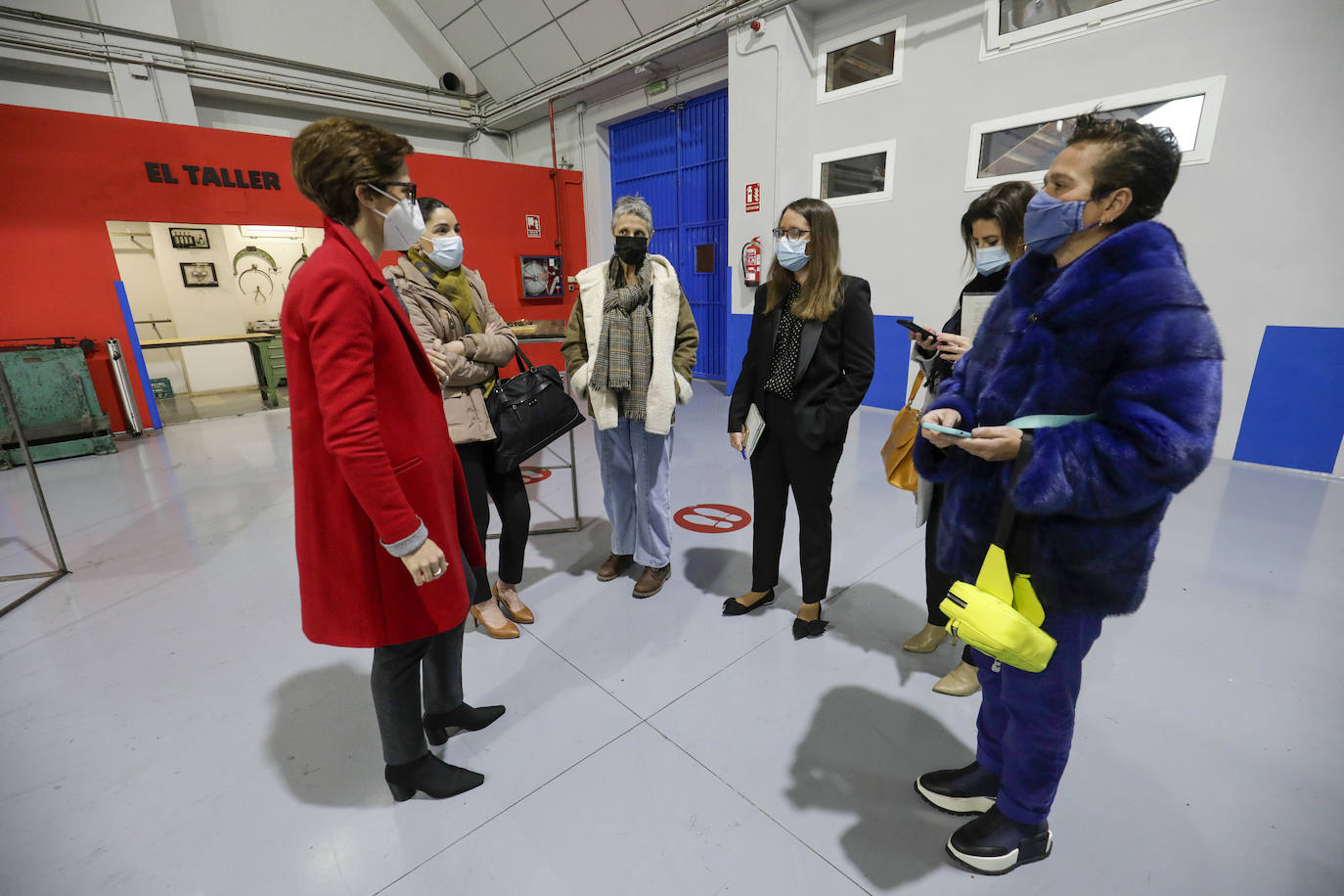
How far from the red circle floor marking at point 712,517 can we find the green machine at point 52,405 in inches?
218

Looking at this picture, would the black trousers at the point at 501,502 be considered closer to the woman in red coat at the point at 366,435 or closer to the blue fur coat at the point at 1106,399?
the woman in red coat at the point at 366,435

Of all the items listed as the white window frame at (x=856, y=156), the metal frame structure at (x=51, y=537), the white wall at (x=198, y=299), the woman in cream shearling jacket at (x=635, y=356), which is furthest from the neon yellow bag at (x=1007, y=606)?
the white wall at (x=198, y=299)

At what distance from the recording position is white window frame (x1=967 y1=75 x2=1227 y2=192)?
3955mm

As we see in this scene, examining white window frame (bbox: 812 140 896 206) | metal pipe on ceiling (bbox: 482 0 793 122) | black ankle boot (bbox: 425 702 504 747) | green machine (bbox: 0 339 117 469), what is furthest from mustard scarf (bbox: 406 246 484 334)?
metal pipe on ceiling (bbox: 482 0 793 122)

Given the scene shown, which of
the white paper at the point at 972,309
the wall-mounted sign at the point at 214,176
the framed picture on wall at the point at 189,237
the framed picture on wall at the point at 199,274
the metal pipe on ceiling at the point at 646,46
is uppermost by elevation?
the metal pipe on ceiling at the point at 646,46

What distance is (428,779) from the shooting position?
5.31 feet

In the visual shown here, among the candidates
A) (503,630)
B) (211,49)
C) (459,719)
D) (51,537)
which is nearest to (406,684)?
(459,719)

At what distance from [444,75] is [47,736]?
1011cm

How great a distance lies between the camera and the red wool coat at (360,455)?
1.15m

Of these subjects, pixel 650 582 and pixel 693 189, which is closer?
pixel 650 582

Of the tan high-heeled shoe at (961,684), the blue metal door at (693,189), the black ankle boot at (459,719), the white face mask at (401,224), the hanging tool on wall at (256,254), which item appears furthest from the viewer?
the hanging tool on wall at (256,254)

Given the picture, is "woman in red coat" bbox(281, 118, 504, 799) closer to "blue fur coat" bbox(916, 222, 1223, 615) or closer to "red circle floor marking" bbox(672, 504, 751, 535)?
"blue fur coat" bbox(916, 222, 1223, 615)

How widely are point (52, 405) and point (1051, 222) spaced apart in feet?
23.8

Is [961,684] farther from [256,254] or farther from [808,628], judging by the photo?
[256,254]
